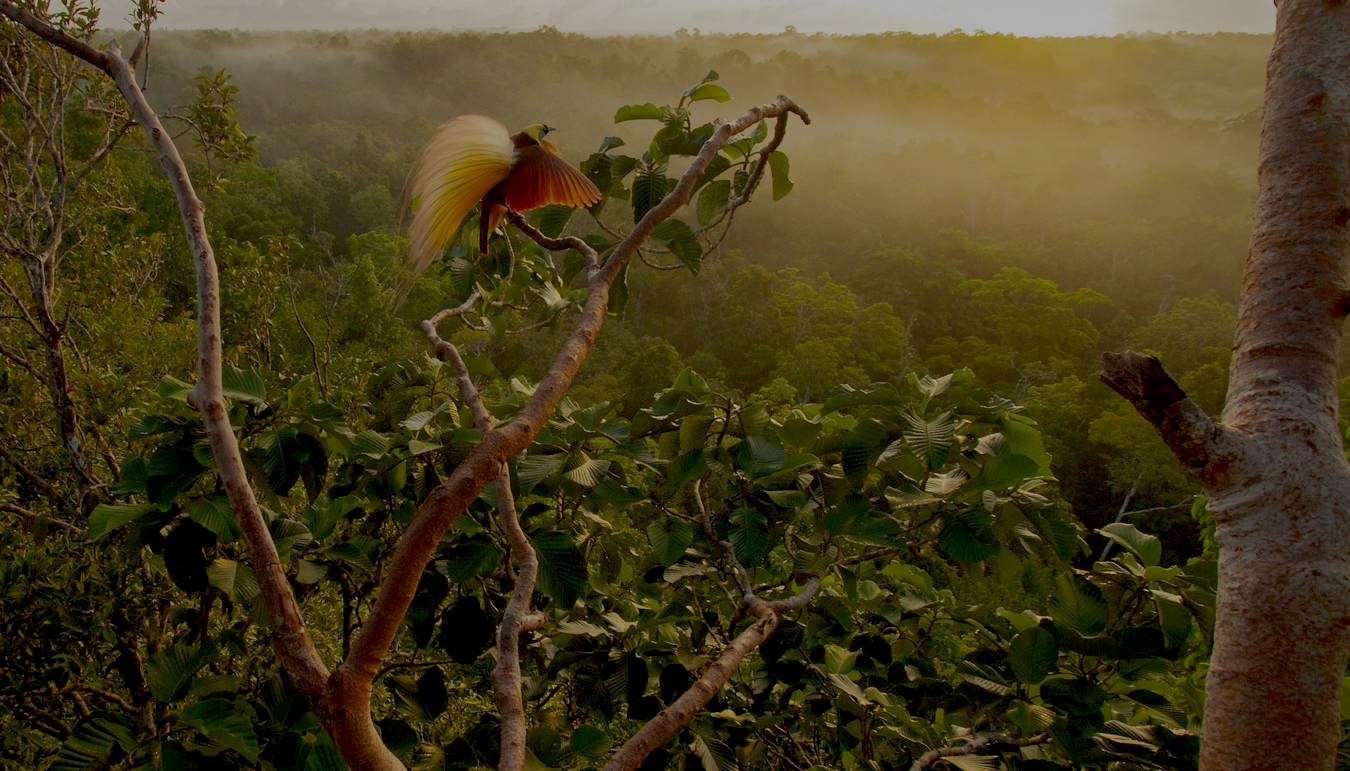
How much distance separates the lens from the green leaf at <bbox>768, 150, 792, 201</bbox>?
3.43ft

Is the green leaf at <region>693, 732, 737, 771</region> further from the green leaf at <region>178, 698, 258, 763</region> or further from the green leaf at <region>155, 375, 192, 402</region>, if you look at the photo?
the green leaf at <region>155, 375, 192, 402</region>

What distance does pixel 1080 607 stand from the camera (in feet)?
2.93

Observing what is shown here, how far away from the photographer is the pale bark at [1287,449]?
446mm

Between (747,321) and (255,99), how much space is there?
4142 centimetres

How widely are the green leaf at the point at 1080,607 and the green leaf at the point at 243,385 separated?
1.08m

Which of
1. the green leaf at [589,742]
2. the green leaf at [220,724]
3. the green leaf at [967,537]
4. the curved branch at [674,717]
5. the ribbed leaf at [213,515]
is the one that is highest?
the green leaf at [967,537]

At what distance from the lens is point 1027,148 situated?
45.5 metres

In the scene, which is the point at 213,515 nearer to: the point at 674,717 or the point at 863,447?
the point at 674,717

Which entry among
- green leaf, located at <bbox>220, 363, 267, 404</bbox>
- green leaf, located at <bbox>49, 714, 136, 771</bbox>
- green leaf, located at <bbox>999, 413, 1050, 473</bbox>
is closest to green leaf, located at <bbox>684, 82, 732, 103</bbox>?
green leaf, located at <bbox>999, 413, 1050, 473</bbox>

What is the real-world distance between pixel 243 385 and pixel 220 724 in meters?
0.42

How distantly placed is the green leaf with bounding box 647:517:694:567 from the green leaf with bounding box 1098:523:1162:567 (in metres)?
0.55

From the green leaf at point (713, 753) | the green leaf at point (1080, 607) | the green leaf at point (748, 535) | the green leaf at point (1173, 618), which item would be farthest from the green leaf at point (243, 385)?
the green leaf at point (1173, 618)

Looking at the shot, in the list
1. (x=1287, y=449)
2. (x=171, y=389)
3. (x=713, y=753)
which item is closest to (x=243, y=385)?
(x=171, y=389)

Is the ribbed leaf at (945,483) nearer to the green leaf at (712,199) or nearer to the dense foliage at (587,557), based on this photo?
the dense foliage at (587,557)
